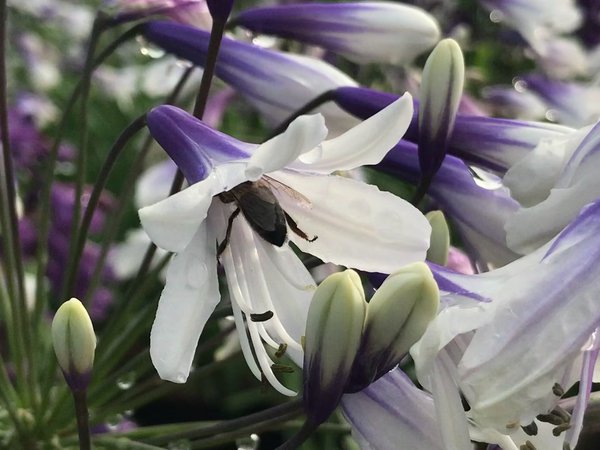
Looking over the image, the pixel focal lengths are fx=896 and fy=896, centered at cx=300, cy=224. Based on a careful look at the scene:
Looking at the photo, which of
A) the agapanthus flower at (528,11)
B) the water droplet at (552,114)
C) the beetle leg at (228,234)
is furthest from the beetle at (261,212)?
the water droplet at (552,114)

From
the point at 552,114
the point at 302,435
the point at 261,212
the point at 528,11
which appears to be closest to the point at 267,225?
the point at 261,212

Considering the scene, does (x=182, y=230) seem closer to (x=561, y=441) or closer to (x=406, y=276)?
(x=406, y=276)

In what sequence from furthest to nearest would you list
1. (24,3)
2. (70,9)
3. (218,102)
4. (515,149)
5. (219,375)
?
1. (70,9)
2. (24,3)
3. (219,375)
4. (218,102)
5. (515,149)

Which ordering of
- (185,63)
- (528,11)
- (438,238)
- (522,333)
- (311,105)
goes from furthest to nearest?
(528,11) < (185,63) < (311,105) < (438,238) < (522,333)

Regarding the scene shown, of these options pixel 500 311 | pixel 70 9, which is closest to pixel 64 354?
pixel 500 311

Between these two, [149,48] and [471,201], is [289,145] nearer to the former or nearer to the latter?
[471,201]

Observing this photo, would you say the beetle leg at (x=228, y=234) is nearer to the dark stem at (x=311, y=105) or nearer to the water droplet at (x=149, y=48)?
the dark stem at (x=311, y=105)
